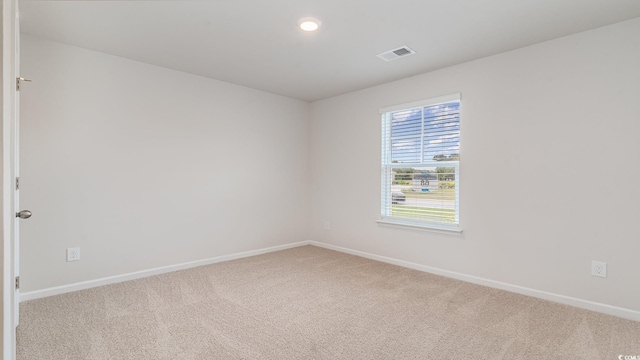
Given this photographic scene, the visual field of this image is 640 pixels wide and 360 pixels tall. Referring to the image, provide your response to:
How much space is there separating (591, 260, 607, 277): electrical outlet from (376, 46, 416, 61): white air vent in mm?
2465

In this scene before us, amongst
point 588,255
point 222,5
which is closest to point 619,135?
point 588,255

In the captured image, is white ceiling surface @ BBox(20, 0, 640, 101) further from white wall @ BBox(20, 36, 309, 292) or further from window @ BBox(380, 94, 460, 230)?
window @ BBox(380, 94, 460, 230)

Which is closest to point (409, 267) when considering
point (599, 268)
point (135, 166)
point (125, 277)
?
point (599, 268)

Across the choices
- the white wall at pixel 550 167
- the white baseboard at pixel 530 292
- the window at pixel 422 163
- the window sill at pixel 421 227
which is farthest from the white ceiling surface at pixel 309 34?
the white baseboard at pixel 530 292

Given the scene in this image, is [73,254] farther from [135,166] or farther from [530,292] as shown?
[530,292]

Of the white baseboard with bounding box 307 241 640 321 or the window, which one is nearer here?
the white baseboard with bounding box 307 241 640 321

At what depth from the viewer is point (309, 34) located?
273 centimetres

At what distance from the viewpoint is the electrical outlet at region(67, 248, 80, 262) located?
2988 millimetres

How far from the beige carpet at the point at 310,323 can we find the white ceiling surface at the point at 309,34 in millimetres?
2366

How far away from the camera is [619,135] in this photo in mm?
2516

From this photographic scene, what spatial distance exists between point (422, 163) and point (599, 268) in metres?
1.85

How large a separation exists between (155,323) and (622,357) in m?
3.15

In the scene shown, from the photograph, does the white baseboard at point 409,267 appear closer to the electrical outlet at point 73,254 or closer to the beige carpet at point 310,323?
the beige carpet at point 310,323

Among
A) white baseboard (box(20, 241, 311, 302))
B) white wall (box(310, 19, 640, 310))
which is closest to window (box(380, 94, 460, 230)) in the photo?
white wall (box(310, 19, 640, 310))
